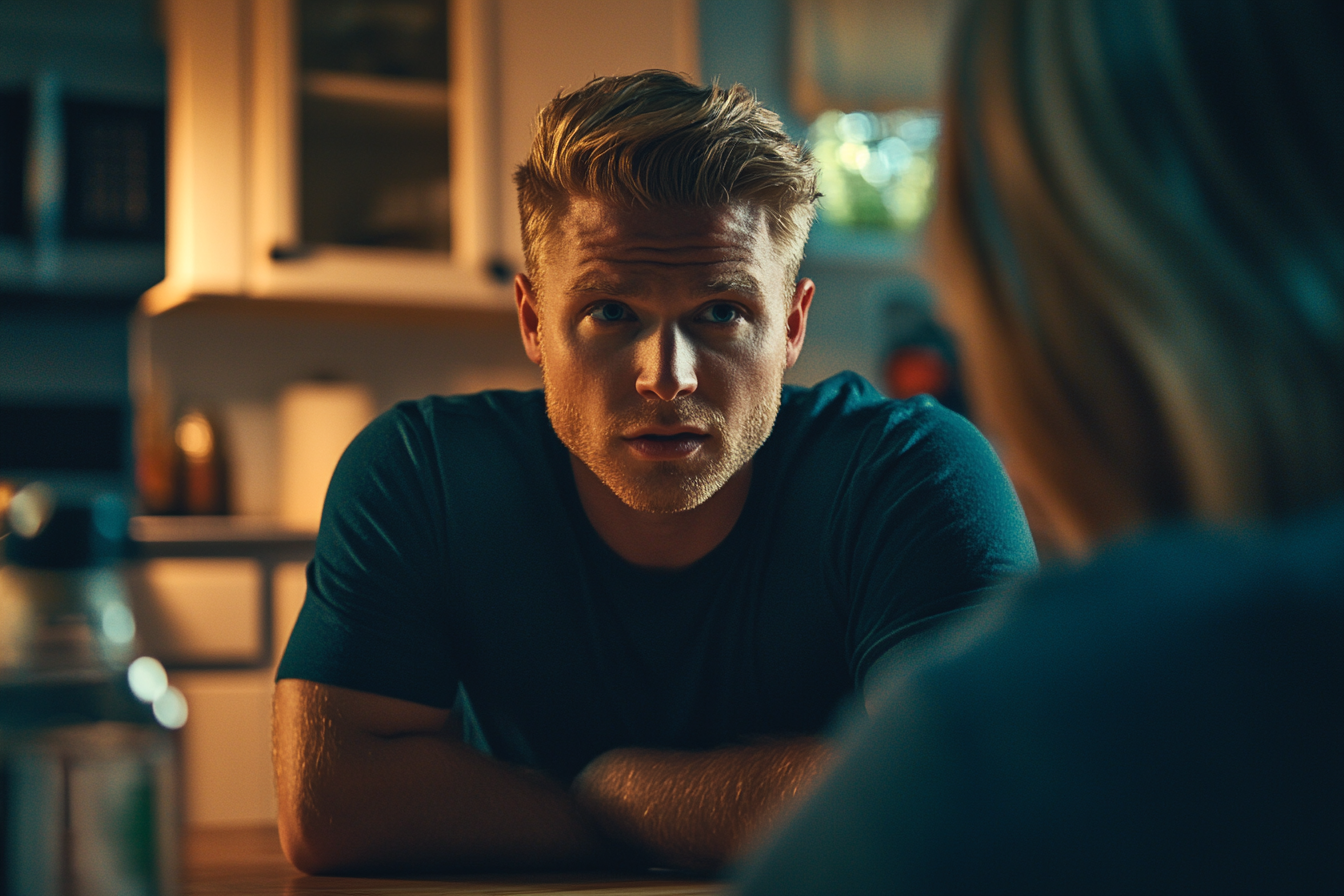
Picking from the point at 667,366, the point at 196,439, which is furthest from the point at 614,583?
the point at 196,439

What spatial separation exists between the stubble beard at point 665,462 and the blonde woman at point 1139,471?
0.65 meters

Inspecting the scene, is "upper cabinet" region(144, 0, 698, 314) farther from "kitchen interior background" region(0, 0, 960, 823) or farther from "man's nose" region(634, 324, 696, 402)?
"man's nose" region(634, 324, 696, 402)

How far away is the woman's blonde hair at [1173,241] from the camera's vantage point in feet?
1.05

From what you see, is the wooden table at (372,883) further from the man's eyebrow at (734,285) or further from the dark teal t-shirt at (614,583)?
the man's eyebrow at (734,285)

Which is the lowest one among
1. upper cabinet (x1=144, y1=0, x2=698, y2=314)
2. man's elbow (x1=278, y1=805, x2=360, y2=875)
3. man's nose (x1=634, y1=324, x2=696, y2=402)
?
man's elbow (x1=278, y1=805, x2=360, y2=875)

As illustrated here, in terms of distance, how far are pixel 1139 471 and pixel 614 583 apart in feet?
2.56

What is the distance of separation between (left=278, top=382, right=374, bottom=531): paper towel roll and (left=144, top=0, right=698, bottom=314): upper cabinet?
228 millimetres

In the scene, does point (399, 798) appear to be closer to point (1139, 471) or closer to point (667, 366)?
point (667, 366)

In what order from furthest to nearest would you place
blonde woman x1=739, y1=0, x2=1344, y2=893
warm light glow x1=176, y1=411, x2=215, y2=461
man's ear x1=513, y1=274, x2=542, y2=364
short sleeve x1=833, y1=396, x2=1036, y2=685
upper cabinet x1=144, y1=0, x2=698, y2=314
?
warm light glow x1=176, y1=411, x2=215, y2=461 < upper cabinet x1=144, y1=0, x2=698, y2=314 < man's ear x1=513, y1=274, x2=542, y2=364 < short sleeve x1=833, y1=396, x2=1036, y2=685 < blonde woman x1=739, y1=0, x2=1344, y2=893

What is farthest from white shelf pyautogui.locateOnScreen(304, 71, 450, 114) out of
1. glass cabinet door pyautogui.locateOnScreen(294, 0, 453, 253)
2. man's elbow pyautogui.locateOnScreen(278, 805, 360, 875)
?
man's elbow pyautogui.locateOnScreen(278, 805, 360, 875)

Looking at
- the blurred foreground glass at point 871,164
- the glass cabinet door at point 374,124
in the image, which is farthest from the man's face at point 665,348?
the blurred foreground glass at point 871,164

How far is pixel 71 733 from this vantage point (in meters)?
0.50

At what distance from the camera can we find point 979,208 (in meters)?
0.38

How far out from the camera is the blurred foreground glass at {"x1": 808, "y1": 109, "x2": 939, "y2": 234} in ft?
11.0
